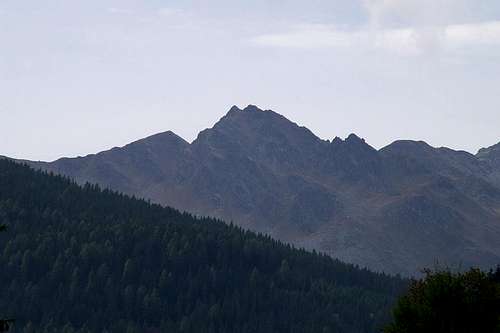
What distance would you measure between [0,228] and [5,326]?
3.46 meters

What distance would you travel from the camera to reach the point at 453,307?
47.9 m

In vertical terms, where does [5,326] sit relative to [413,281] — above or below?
below

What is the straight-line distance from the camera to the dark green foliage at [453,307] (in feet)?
156

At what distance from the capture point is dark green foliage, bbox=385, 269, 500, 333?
1873 inches

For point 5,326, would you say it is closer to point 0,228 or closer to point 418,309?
point 0,228

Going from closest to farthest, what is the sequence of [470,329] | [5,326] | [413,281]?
[5,326], [470,329], [413,281]

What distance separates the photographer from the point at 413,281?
51000 millimetres

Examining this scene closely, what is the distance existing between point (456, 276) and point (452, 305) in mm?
1597

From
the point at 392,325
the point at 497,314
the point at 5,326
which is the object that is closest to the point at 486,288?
the point at 497,314

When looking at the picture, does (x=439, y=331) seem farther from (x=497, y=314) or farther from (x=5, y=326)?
(x=5, y=326)

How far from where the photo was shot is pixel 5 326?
34.2 metres

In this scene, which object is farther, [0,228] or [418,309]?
[418,309]

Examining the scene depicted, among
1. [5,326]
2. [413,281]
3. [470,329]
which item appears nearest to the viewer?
[5,326]

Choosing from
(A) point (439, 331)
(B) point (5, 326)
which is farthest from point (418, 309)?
(B) point (5, 326)
